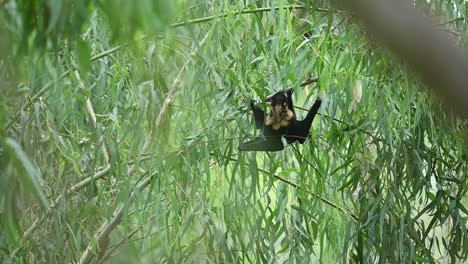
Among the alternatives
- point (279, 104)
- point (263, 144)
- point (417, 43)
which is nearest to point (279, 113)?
point (279, 104)

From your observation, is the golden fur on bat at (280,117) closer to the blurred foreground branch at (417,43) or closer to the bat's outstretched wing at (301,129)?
the bat's outstretched wing at (301,129)

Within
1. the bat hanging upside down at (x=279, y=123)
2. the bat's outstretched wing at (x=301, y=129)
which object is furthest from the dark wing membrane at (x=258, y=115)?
the bat's outstretched wing at (x=301, y=129)

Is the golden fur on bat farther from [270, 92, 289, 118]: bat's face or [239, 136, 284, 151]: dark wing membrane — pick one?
[239, 136, 284, 151]: dark wing membrane

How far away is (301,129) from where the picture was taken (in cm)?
275

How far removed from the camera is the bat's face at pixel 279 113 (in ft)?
9.02

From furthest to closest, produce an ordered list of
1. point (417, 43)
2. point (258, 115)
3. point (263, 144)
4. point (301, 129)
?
point (301, 129)
point (258, 115)
point (263, 144)
point (417, 43)

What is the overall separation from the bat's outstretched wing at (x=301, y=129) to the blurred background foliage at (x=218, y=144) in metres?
0.05

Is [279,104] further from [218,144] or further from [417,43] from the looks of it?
[417,43]

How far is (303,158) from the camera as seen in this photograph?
267 cm

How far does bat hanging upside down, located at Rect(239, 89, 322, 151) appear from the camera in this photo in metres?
2.59

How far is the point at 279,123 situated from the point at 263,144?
32 centimetres

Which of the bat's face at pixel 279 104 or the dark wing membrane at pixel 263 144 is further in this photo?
the bat's face at pixel 279 104

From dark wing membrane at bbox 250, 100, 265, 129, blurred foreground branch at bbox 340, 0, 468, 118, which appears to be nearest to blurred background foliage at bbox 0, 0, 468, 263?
dark wing membrane at bbox 250, 100, 265, 129

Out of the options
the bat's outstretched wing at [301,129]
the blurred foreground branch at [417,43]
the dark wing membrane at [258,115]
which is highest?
the blurred foreground branch at [417,43]
